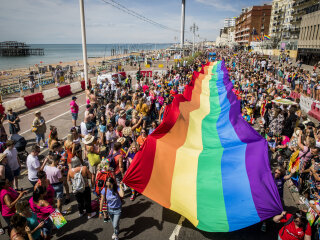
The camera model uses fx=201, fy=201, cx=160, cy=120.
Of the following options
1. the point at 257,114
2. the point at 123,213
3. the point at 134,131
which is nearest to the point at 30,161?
the point at 123,213

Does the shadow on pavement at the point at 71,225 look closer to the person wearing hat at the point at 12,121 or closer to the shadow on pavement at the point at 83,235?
the shadow on pavement at the point at 83,235

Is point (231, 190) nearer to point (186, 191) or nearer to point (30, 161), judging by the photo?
point (186, 191)

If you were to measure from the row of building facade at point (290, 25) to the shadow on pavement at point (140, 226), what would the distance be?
152ft

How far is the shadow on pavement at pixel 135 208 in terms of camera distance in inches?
212

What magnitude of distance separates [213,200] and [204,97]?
7288mm

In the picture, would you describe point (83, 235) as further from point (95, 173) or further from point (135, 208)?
point (95, 173)

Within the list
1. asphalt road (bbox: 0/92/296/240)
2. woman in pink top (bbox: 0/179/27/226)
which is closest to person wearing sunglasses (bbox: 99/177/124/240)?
asphalt road (bbox: 0/92/296/240)

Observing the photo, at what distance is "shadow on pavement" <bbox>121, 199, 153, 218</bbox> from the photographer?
212 inches

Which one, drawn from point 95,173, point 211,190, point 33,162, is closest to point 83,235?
point 95,173

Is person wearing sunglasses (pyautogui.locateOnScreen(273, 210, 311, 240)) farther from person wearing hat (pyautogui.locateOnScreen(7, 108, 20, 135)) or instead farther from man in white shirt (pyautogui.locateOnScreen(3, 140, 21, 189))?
person wearing hat (pyautogui.locateOnScreen(7, 108, 20, 135))

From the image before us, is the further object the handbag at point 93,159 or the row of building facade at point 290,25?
the row of building facade at point 290,25

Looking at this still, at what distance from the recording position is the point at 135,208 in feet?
18.4

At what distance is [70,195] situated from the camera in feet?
20.1

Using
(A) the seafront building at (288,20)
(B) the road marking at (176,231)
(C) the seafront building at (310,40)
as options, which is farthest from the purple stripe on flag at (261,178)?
(A) the seafront building at (288,20)
